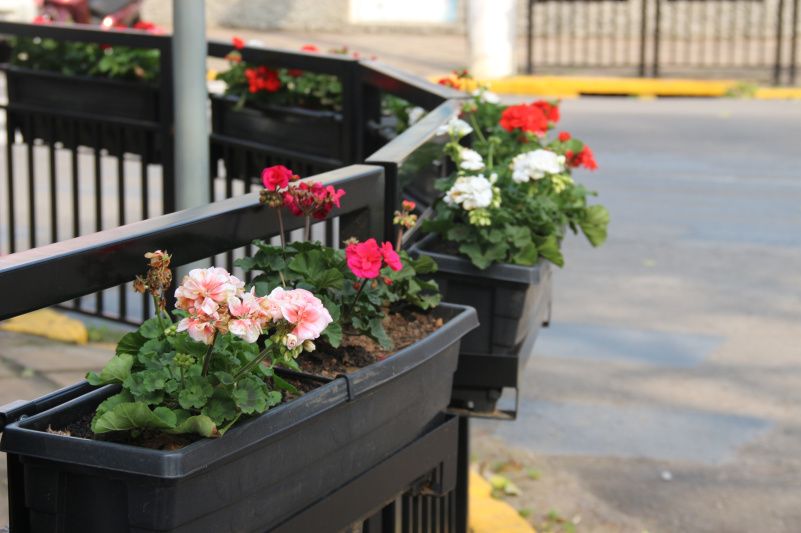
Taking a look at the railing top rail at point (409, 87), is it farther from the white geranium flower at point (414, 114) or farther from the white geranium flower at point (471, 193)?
the white geranium flower at point (471, 193)

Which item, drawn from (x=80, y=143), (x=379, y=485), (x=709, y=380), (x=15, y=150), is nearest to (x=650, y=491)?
(x=709, y=380)

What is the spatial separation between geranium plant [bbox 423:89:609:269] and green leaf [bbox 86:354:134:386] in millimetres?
1474

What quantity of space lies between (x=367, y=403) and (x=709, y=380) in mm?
3799

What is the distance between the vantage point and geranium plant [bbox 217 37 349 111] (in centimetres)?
532

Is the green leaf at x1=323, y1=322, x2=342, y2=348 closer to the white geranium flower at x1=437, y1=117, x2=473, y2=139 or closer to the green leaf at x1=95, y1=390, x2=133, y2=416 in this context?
the green leaf at x1=95, y1=390, x2=133, y2=416

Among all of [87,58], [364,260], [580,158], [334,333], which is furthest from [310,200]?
[87,58]

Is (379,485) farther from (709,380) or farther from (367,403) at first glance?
(709,380)

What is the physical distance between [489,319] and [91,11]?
15435 millimetres

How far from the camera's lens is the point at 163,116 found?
5.86 meters

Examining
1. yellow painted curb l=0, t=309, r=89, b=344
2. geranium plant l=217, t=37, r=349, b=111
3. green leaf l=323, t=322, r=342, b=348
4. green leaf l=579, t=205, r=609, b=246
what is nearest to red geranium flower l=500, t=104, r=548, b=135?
green leaf l=579, t=205, r=609, b=246

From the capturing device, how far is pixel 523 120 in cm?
422

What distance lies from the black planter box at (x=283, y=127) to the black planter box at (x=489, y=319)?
151cm

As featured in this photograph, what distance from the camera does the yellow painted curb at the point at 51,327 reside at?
611 cm

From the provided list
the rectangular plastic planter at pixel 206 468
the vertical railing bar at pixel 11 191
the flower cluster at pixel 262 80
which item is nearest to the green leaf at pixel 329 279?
the rectangular plastic planter at pixel 206 468
